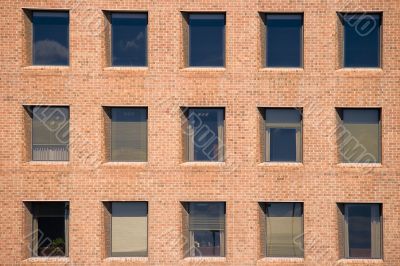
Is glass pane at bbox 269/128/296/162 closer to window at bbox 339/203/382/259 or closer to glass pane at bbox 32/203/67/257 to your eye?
window at bbox 339/203/382/259

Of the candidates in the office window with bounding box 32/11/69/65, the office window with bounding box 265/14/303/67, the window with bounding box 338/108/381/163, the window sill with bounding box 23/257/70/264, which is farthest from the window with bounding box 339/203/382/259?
the office window with bounding box 32/11/69/65

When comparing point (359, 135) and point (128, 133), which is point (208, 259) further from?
point (359, 135)

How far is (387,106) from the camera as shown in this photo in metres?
15.5

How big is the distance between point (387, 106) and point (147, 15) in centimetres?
912

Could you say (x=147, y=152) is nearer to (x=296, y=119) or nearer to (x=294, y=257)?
(x=296, y=119)

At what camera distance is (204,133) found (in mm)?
16000

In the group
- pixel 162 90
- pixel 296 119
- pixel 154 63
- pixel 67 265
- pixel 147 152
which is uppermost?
pixel 154 63

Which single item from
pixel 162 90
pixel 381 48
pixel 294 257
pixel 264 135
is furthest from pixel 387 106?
pixel 162 90

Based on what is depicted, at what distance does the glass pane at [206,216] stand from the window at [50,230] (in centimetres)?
453

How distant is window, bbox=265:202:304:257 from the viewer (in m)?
15.8

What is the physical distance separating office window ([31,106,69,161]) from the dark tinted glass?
16.7ft

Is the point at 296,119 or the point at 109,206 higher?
the point at 296,119

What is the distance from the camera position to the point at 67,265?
1547 cm

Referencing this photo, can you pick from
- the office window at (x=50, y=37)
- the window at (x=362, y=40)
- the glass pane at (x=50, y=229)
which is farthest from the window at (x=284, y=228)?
the office window at (x=50, y=37)
